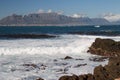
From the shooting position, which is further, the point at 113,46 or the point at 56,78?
the point at 113,46

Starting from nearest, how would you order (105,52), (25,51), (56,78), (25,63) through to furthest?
(56,78) < (25,63) < (105,52) < (25,51)

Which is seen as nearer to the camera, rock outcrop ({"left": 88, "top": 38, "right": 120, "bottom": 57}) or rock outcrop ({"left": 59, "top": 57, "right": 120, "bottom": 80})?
rock outcrop ({"left": 59, "top": 57, "right": 120, "bottom": 80})

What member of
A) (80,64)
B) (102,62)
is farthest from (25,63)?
(102,62)

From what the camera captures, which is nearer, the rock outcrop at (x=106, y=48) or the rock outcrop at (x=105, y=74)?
the rock outcrop at (x=105, y=74)

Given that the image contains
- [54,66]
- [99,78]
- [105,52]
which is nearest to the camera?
[99,78]

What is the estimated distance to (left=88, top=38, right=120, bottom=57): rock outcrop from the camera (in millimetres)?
28648

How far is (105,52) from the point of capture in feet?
94.8

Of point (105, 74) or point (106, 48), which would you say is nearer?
point (105, 74)

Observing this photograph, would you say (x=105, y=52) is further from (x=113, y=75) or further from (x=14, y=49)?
(x=113, y=75)

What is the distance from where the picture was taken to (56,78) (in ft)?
59.7

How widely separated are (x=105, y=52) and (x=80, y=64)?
6434 mm

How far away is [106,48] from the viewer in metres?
29.2


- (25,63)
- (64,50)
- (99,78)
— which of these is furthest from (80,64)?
(64,50)

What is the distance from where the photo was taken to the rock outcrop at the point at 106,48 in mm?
28648
